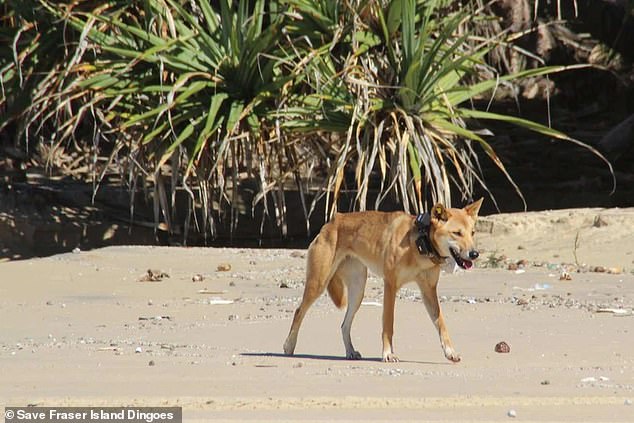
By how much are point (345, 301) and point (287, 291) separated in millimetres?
2806

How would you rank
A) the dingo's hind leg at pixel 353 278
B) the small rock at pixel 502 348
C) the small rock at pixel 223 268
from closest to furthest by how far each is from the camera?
1. the small rock at pixel 502 348
2. the dingo's hind leg at pixel 353 278
3. the small rock at pixel 223 268

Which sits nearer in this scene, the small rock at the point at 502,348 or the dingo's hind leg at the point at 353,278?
the small rock at the point at 502,348

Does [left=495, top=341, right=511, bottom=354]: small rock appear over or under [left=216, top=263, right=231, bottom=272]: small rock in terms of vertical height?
over

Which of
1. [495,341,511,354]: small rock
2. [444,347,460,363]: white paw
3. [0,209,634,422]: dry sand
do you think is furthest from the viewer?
[495,341,511,354]: small rock

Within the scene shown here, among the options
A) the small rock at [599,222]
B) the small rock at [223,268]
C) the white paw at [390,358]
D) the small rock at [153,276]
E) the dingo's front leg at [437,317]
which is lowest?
the small rock at [223,268]

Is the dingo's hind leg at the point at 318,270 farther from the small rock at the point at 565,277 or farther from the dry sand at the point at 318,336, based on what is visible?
the small rock at the point at 565,277

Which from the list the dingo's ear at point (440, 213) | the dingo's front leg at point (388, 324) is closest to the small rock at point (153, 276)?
the dingo's front leg at point (388, 324)

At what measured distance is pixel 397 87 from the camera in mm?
13000

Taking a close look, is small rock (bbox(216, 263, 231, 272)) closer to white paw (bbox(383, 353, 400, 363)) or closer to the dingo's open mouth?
white paw (bbox(383, 353, 400, 363))

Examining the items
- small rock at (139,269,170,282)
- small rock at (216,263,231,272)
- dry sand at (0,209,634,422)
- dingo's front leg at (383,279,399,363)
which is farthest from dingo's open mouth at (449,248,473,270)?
small rock at (216,263,231,272)

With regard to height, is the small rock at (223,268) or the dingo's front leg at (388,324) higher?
the dingo's front leg at (388,324)

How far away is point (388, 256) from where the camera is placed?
7719 millimetres

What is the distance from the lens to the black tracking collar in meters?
7.57

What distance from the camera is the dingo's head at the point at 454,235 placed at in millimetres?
7469
